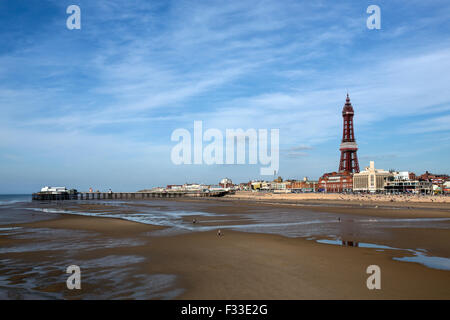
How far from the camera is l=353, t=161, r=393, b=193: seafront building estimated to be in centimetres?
12838

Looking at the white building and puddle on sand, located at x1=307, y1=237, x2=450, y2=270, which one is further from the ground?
puddle on sand, located at x1=307, y1=237, x2=450, y2=270

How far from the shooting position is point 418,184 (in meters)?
111

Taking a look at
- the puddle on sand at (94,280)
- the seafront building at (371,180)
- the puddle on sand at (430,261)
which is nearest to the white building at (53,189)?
the puddle on sand at (94,280)

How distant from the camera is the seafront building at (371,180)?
421ft

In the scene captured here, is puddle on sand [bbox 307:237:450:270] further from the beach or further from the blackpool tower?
the blackpool tower

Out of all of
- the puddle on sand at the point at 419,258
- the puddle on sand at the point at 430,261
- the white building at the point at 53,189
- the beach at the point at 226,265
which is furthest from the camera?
the white building at the point at 53,189

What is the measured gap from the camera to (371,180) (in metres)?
130

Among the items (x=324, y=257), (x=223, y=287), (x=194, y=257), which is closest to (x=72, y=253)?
(x=194, y=257)

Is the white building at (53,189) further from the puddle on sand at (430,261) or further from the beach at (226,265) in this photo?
the puddle on sand at (430,261)

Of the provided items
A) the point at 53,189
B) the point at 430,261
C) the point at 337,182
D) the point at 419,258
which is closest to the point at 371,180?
the point at 337,182

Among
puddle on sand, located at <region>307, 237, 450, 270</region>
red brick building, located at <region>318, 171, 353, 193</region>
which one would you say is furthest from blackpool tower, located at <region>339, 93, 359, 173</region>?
puddle on sand, located at <region>307, 237, 450, 270</region>

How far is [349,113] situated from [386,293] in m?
169
